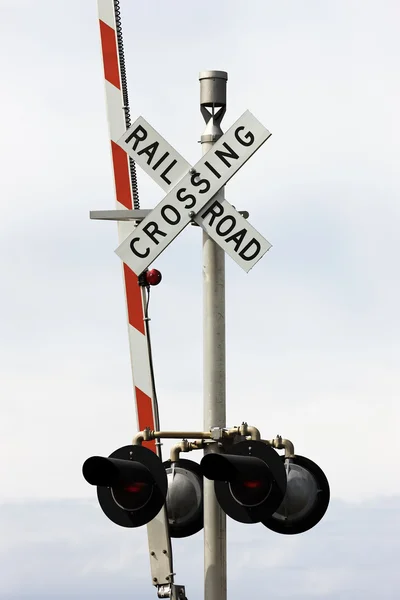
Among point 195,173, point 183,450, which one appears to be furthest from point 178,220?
point 183,450

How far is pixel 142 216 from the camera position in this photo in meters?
9.11

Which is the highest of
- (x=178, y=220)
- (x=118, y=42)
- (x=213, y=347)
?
(x=118, y=42)

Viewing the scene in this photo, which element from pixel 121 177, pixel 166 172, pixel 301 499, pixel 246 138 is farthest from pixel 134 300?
pixel 301 499

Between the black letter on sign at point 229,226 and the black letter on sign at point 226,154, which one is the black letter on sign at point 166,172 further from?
the black letter on sign at point 229,226

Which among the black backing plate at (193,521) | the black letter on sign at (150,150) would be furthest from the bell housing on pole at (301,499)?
the black letter on sign at (150,150)

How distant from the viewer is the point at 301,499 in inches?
339

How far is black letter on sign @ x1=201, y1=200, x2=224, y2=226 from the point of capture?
879 cm

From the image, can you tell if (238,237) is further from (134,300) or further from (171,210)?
(134,300)

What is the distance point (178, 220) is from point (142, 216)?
1.20ft

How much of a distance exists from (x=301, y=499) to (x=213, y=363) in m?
0.96

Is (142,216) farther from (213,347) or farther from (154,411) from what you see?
(154,411)

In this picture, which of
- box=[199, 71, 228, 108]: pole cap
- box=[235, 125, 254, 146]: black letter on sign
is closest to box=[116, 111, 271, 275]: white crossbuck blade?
box=[235, 125, 254, 146]: black letter on sign

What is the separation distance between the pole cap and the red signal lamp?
1.45 meters

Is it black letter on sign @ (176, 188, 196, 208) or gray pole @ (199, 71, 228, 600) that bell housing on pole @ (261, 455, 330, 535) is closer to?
gray pole @ (199, 71, 228, 600)
